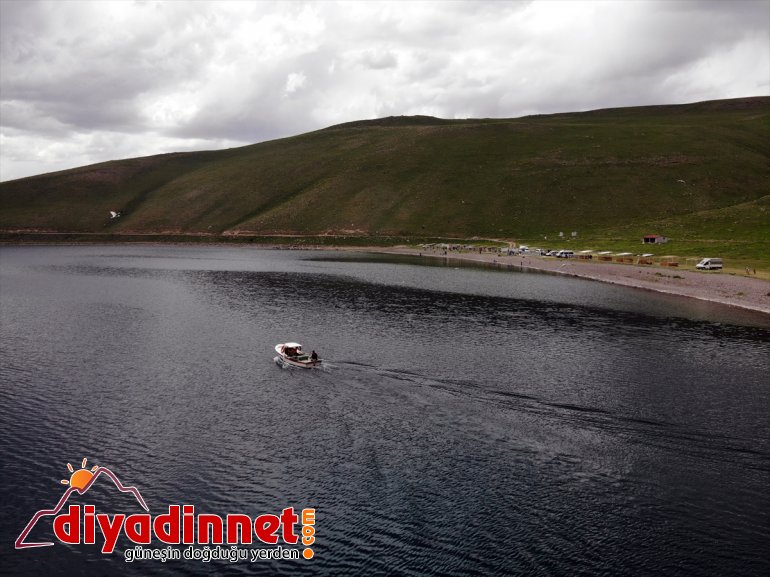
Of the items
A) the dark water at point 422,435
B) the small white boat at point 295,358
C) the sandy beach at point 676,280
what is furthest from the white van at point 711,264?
the small white boat at point 295,358

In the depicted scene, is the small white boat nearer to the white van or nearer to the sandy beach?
the sandy beach

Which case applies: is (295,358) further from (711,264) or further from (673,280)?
(711,264)

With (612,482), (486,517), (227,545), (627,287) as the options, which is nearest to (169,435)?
(227,545)

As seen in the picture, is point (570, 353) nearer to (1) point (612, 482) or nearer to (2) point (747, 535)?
(1) point (612, 482)

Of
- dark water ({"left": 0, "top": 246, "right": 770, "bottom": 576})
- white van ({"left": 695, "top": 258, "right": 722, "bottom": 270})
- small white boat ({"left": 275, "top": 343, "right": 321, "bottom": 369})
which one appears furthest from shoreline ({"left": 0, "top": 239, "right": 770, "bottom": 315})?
small white boat ({"left": 275, "top": 343, "right": 321, "bottom": 369})

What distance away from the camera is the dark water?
31672mm

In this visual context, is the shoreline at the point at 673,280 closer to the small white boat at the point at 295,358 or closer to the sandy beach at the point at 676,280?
the sandy beach at the point at 676,280

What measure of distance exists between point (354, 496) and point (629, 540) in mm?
16032

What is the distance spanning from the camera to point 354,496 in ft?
121

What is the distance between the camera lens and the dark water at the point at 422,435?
104 feet

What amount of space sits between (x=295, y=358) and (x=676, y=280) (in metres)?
95.5

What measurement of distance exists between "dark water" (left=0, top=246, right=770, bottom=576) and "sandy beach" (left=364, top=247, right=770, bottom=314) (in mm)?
16357

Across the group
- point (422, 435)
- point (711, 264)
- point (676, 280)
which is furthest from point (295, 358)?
point (711, 264)

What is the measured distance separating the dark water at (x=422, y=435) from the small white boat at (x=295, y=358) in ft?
A: 4.21
